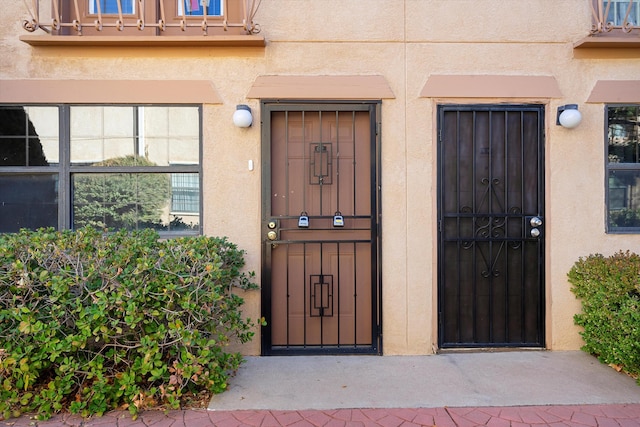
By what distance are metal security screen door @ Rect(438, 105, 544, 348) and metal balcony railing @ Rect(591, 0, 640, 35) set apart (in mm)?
980

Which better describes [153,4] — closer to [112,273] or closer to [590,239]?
[112,273]

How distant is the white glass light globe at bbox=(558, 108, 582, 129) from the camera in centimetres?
409

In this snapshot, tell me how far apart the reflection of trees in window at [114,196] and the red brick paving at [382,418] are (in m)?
Answer: 1.89

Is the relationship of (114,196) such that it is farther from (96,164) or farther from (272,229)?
(272,229)

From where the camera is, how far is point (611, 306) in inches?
148

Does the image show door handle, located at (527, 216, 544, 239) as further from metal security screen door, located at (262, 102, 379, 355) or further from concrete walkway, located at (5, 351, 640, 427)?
metal security screen door, located at (262, 102, 379, 355)

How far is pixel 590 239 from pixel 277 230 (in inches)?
125

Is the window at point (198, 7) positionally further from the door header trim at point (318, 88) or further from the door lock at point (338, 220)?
the door lock at point (338, 220)

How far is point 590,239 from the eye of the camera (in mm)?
4289

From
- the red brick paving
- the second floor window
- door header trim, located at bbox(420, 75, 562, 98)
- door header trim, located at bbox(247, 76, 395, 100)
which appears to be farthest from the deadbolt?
the second floor window

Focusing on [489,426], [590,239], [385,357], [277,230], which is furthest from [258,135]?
[590,239]

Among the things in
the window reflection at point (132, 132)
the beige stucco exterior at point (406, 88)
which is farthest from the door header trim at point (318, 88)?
the window reflection at point (132, 132)

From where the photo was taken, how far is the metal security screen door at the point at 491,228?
430 centimetres

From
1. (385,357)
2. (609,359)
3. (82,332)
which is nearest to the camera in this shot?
(82,332)
